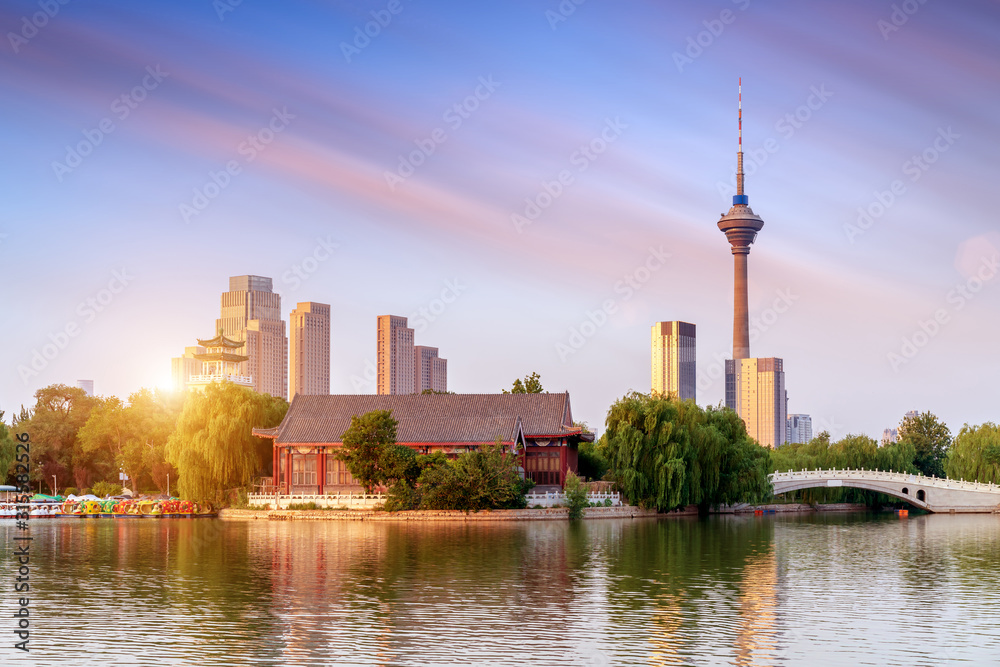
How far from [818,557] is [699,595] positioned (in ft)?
35.0

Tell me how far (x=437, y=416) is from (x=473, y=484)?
8.00m

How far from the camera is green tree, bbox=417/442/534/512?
52.0 metres

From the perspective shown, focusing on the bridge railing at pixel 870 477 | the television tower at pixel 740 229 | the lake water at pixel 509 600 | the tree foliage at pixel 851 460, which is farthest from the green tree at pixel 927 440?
the television tower at pixel 740 229

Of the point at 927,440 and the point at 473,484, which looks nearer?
the point at 473,484

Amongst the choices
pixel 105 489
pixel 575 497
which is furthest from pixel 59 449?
pixel 575 497

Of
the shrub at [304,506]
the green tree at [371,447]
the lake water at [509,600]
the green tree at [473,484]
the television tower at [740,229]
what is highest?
the television tower at [740,229]

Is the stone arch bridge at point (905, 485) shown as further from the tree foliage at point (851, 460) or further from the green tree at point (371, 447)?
the green tree at point (371, 447)

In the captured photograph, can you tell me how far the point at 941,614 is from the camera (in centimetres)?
2152

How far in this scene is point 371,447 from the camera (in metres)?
53.7

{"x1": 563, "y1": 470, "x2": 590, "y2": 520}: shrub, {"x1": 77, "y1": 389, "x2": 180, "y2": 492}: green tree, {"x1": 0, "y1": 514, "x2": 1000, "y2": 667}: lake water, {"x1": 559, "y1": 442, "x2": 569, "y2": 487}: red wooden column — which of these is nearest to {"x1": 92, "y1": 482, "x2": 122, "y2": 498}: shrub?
{"x1": 77, "y1": 389, "x2": 180, "y2": 492}: green tree

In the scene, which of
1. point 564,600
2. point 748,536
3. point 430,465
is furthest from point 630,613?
point 430,465

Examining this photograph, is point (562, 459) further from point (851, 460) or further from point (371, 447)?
point (851, 460)

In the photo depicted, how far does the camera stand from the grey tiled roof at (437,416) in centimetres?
5769

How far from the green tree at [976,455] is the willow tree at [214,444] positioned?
139ft
